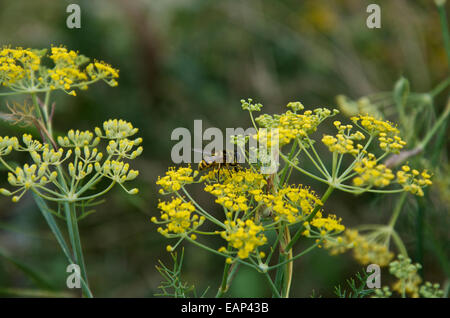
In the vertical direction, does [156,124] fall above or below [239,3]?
below

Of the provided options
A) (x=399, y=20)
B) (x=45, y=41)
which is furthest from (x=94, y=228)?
(x=399, y=20)

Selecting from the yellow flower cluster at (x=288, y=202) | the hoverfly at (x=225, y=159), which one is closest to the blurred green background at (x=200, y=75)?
the hoverfly at (x=225, y=159)

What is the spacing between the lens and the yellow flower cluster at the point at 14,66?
1525mm

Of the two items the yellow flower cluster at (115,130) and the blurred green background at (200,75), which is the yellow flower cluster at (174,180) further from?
the blurred green background at (200,75)

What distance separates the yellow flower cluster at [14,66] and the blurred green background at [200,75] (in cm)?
196

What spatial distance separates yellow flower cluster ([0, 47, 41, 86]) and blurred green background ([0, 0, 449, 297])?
1955 mm

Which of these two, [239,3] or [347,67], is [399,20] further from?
[239,3]

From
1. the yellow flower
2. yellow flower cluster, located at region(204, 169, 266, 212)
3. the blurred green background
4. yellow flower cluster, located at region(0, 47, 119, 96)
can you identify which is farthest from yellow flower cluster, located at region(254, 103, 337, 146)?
the blurred green background

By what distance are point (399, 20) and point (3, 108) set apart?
11.9 feet

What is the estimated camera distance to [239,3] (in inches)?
191

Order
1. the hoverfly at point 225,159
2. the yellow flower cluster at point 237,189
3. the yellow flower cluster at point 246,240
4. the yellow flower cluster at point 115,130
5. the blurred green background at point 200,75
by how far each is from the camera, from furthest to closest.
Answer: the blurred green background at point 200,75 → the hoverfly at point 225,159 → the yellow flower cluster at point 115,130 → the yellow flower cluster at point 237,189 → the yellow flower cluster at point 246,240

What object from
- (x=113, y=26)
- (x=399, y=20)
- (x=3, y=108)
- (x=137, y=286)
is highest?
(x=113, y=26)

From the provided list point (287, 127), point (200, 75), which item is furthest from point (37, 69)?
point (200, 75)
